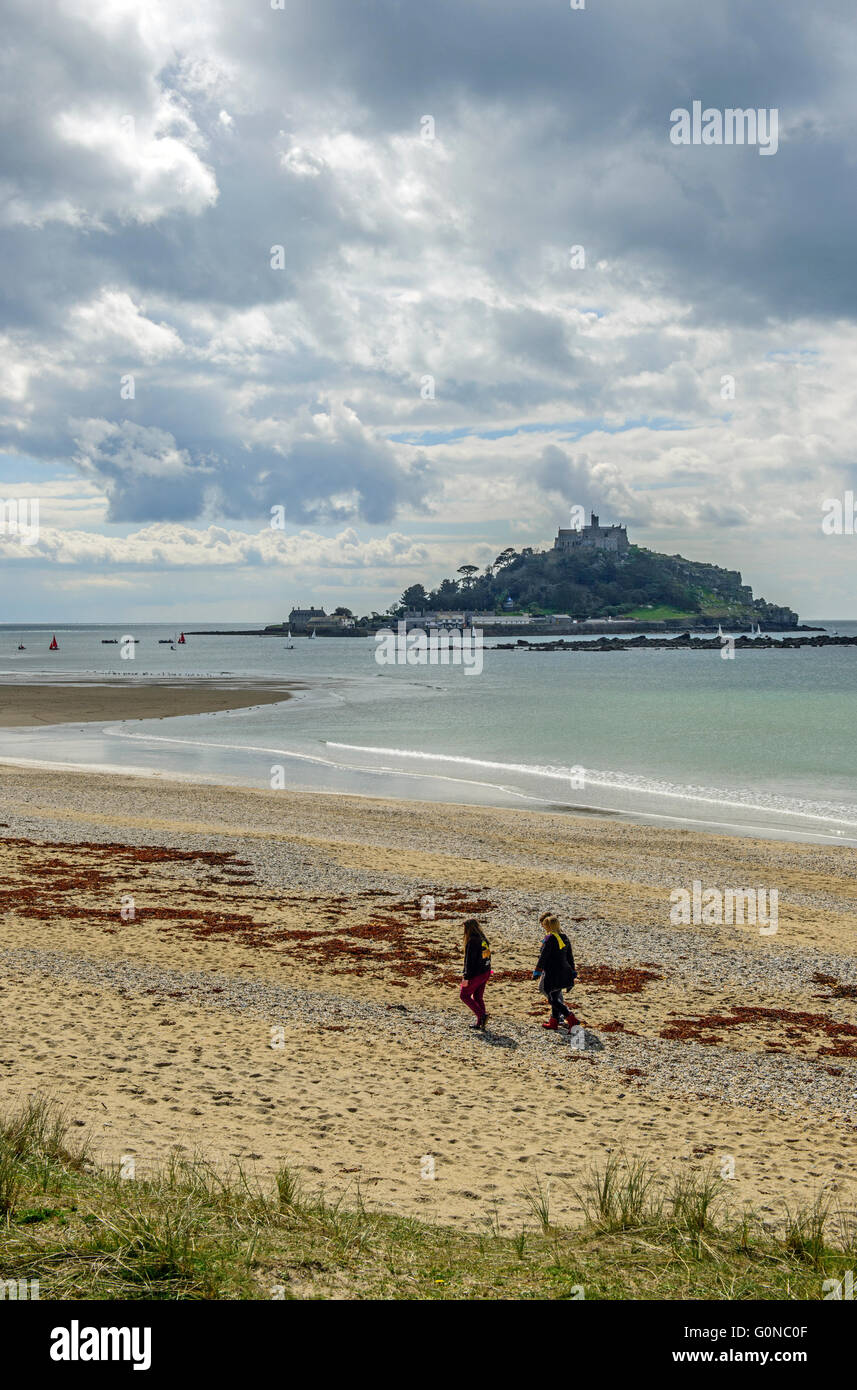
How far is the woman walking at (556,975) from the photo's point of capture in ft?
40.9

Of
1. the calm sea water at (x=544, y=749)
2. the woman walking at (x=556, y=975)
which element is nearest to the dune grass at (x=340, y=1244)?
the woman walking at (x=556, y=975)

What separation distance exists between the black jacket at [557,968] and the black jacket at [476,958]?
740 mm

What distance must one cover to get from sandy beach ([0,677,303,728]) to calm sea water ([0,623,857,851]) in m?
3.71

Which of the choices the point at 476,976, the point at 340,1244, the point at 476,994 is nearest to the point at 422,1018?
the point at 476,994

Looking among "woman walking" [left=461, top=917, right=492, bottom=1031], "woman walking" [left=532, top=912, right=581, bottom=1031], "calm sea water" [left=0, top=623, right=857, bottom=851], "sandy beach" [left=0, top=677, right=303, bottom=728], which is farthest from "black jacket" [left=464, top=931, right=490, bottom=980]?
"sandy beach" [left=0, top=677, right=303, bottom=728]

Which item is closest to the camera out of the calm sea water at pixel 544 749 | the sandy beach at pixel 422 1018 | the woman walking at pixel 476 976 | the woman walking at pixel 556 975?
the sandy beach at pixel 422 1018

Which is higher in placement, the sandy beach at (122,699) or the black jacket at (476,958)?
the sandy beach at (122,699)

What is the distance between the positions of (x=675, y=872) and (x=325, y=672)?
10719cm

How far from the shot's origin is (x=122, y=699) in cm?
7625

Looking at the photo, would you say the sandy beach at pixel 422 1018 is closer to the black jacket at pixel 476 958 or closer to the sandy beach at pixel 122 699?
the black jacket at pixel 476 958

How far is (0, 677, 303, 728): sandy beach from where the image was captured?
64.7 metres

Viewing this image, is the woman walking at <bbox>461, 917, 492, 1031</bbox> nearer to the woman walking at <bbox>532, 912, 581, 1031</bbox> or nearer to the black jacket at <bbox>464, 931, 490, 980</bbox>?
the black jacket at <bbox>464, 931, 490, 980</bbox>
